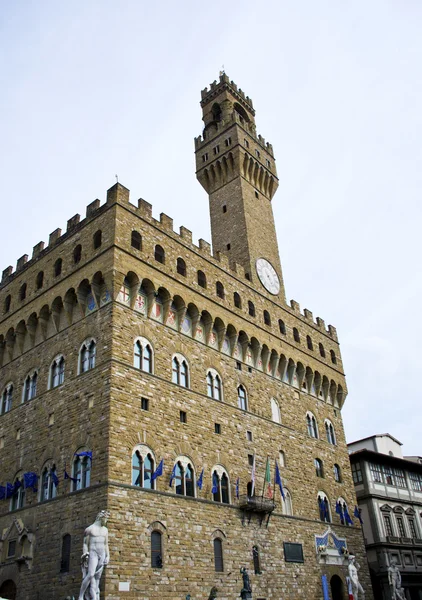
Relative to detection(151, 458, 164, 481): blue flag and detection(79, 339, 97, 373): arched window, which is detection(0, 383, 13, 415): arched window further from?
detection(151, 458, 164, 481): blue flag

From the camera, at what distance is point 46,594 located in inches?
810

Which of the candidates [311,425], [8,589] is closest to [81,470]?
[8,589]

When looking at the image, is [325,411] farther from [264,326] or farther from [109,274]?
[109,274]

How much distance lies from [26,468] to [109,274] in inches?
349

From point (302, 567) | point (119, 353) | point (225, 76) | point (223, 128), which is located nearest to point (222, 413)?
point (119, 353)

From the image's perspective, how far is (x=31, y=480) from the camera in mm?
23578

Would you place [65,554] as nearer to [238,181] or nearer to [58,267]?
[58,267]

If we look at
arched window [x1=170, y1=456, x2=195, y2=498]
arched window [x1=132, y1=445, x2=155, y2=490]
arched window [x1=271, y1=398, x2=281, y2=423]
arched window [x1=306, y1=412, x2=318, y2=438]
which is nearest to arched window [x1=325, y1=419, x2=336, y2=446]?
arched window [x1=306, y1=412, x2=318, y2=438]

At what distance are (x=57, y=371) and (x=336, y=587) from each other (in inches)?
708

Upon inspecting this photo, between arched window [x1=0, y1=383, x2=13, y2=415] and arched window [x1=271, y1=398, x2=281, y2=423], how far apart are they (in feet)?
43.4

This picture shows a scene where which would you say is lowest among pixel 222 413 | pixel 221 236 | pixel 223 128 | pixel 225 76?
pixel 222 413

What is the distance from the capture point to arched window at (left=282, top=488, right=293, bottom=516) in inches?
1126

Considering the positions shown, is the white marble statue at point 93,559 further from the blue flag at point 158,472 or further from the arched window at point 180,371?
the arched window at point 180,371

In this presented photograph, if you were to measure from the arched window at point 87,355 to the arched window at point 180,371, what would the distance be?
11.9ft
